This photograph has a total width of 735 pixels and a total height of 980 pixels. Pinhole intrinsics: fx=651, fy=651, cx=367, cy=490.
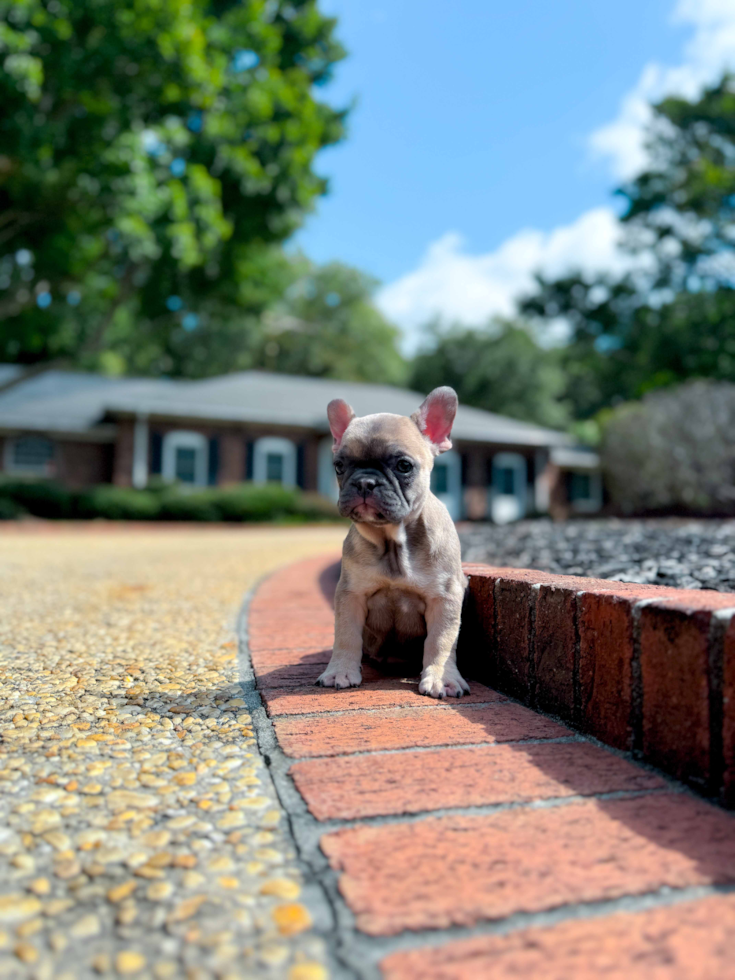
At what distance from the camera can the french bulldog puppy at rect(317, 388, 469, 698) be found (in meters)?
2.47

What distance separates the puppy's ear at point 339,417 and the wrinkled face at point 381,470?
13 cm

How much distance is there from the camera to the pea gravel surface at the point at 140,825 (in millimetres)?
1139

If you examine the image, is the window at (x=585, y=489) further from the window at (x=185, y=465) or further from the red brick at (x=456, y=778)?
the red brick at (x=456, y=778)

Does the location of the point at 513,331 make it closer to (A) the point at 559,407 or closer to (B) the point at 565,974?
(A) the point at 559,407

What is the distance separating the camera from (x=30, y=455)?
72.2ft

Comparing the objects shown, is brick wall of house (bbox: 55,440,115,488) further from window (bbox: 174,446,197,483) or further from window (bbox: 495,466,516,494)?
window (bbox: 495,466,516,494)

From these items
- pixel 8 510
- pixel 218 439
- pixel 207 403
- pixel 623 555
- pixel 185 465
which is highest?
pixel 207 403

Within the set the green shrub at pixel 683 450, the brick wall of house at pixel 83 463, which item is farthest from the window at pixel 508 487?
the brick wall of house at pixel 83 463

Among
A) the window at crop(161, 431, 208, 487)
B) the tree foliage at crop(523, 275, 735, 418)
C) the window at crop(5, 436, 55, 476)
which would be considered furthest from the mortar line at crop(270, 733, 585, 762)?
the tree foliage at crop(523, 275, 735, 418)

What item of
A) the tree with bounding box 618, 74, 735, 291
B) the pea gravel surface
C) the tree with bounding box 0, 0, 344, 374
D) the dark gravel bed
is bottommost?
the pea gravel surface

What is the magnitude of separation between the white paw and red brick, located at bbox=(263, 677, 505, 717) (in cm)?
2

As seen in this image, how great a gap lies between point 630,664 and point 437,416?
1.26 meters

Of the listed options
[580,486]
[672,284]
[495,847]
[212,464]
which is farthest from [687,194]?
[495,847]

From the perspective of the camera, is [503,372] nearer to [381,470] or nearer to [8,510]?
[8,510]
